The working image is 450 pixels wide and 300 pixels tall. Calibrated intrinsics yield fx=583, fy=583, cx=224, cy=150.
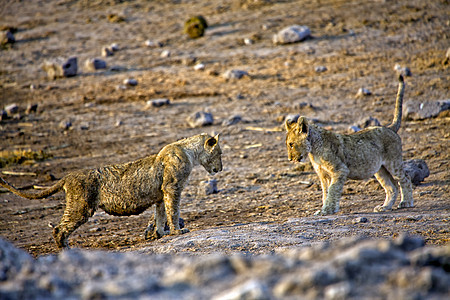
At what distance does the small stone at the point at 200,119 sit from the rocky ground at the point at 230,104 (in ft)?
0.51

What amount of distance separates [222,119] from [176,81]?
405 centimetres

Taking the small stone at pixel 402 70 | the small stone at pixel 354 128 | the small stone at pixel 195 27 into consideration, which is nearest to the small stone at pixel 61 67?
the small stone at pixel 195 27

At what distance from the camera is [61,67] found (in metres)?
21.2

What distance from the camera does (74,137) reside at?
16266mm

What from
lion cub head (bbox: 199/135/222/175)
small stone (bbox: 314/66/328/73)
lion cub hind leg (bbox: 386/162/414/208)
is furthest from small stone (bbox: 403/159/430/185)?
small stone (bbox: 314/66/328/73)

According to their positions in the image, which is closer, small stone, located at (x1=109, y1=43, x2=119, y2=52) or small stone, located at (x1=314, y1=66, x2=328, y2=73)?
small stone, located at (x1=314, y1=66, x2=328, y2=73)

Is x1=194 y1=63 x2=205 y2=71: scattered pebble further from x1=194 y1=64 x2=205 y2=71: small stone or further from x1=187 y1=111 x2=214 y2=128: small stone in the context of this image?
x1=187 y1=111 x2=214 y2=128: small stone

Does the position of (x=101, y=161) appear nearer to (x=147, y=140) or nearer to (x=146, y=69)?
(x=147, y=140)

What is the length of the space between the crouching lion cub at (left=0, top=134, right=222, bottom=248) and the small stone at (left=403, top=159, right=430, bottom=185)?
13.4ft

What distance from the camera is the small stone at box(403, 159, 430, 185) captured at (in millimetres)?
10188

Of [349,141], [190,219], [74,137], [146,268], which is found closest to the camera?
[146,268]

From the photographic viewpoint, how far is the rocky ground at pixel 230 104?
28.7ft

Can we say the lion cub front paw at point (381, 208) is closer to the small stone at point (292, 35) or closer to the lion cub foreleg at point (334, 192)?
the lion cub foreleg at point (334, 192)

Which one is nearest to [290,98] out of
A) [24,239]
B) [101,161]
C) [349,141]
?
[101,161]
